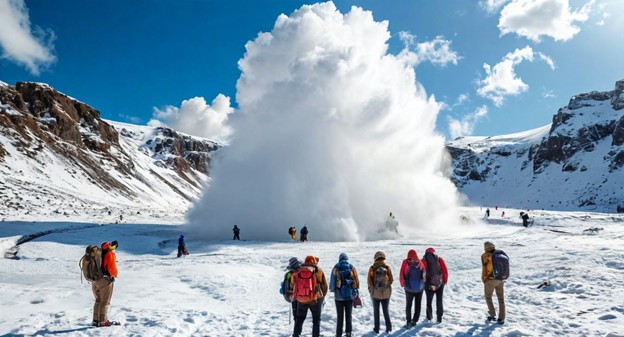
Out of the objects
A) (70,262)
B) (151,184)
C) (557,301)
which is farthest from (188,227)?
(151,184)

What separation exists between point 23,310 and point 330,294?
9.20 metres

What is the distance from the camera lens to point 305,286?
8219 mm

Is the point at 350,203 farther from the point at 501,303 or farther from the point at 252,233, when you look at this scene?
the point at 501,303

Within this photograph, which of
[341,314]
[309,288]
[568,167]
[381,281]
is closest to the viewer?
[309,288]

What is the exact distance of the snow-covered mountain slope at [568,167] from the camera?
10666 centimetres

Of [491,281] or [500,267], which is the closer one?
[500,267]

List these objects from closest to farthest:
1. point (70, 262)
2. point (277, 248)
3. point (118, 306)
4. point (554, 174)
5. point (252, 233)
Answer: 1. point (118, 306)
2. point (70, 262)
3. point (277, 248)
4. point (252, 233)
5. point (554, 174)

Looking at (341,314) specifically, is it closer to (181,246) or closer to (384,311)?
(384,311)

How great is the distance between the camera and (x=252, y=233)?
121 ft

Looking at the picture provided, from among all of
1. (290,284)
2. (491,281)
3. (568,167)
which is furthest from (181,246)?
(568,167)

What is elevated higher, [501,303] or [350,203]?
[350,203]

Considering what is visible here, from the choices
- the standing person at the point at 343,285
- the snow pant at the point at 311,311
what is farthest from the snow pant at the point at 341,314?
the snow pant at the point at 311,311

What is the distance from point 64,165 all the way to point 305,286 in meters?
115

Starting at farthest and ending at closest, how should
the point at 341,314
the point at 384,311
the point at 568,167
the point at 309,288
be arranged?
the point at 568,167 → the point at 384,311 → the point at 341,314 → the point at 309,288
